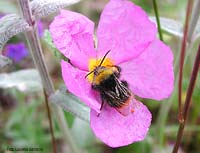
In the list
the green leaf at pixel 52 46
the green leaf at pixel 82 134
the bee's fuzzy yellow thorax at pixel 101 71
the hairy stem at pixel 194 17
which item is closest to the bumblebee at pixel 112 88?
the bee's fuzzy yellow thorax at pixel 101 71

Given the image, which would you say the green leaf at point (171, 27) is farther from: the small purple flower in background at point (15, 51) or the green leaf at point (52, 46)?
the small purple flower in background at point (15, 51)

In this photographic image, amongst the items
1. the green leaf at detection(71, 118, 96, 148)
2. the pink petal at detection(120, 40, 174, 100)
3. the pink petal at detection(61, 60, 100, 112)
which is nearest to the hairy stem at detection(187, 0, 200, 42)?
the pink petal at detection(120, 40, 174, 100)

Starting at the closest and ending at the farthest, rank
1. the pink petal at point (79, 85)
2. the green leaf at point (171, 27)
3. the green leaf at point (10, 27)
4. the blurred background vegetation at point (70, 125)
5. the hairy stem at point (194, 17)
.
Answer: the pink petal at point (79, 85), the green leaf at point (10, 27), the hairy stem at point (194, 17), the green leaf at point (171, 27), the blurred background vegetation at point (70, 125)

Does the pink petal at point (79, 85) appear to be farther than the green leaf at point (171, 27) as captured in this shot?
No

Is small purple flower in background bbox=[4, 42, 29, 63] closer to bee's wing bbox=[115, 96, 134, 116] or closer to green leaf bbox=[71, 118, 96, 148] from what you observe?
green leaf bbox=[71, 118, 96, 148]

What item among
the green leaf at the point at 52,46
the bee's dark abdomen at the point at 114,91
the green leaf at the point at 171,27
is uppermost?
the green leaf at the point at 52,46
